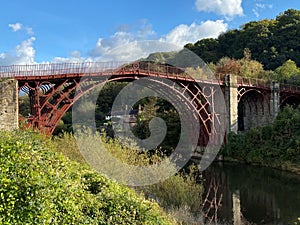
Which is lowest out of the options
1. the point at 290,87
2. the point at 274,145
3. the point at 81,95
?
the point at 274,145

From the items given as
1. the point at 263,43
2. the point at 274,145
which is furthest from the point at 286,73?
the point at 274,145

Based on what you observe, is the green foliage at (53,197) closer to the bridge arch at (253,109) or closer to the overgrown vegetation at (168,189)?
the overgrown vegetation at (168,189)

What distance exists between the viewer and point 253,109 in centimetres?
3061

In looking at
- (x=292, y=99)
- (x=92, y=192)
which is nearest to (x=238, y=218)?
(x=92, y=192)

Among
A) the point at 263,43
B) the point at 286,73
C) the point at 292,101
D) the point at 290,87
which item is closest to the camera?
the point at 290,87

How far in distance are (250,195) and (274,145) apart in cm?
826

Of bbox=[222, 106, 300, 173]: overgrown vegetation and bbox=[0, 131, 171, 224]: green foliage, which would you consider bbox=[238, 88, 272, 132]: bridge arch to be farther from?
bbox=[0, 131, 171, 224]: green foliage

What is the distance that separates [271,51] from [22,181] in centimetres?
4180

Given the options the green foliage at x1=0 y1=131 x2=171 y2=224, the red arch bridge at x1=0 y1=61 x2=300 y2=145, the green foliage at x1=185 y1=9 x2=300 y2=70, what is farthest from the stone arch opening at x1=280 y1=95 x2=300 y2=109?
the green foliage at x1=0 y1=131 x2=171 y2=224

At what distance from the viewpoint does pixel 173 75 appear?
23.8 metres

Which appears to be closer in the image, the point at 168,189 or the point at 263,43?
the point at 168,189

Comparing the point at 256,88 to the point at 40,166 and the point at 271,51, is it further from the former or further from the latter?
the point at 40,166

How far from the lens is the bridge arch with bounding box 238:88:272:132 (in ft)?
95.6

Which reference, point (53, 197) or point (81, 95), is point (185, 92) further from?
point (53, 197)
